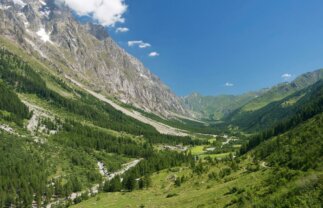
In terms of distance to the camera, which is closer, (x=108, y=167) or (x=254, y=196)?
(x=254, y=196)

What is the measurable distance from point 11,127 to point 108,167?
61.8 meters

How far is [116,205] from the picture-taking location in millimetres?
82188

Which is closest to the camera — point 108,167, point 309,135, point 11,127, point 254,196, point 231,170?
point 254,196

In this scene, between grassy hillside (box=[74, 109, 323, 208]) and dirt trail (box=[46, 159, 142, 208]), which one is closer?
grassy hillside (box=[74, 109, 323, 208])

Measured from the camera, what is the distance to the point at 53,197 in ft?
427

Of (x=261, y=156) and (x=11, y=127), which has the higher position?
(x=11, y=127)

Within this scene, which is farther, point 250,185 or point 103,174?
point 103,174

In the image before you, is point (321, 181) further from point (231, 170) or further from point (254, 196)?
point (231, 170)

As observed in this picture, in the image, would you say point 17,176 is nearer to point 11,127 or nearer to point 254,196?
point 11,127

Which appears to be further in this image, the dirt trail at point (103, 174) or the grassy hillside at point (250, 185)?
the dirt trail at point (103, 174)

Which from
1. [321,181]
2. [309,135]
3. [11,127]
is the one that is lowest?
[321,181]

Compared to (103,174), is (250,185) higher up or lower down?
lower down

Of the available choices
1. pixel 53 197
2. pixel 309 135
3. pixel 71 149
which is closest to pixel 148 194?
pixel 309 135

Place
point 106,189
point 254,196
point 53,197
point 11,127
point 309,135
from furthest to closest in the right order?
point 11,127, point 53,197, point 106,189, point 309,135, point 254,196
